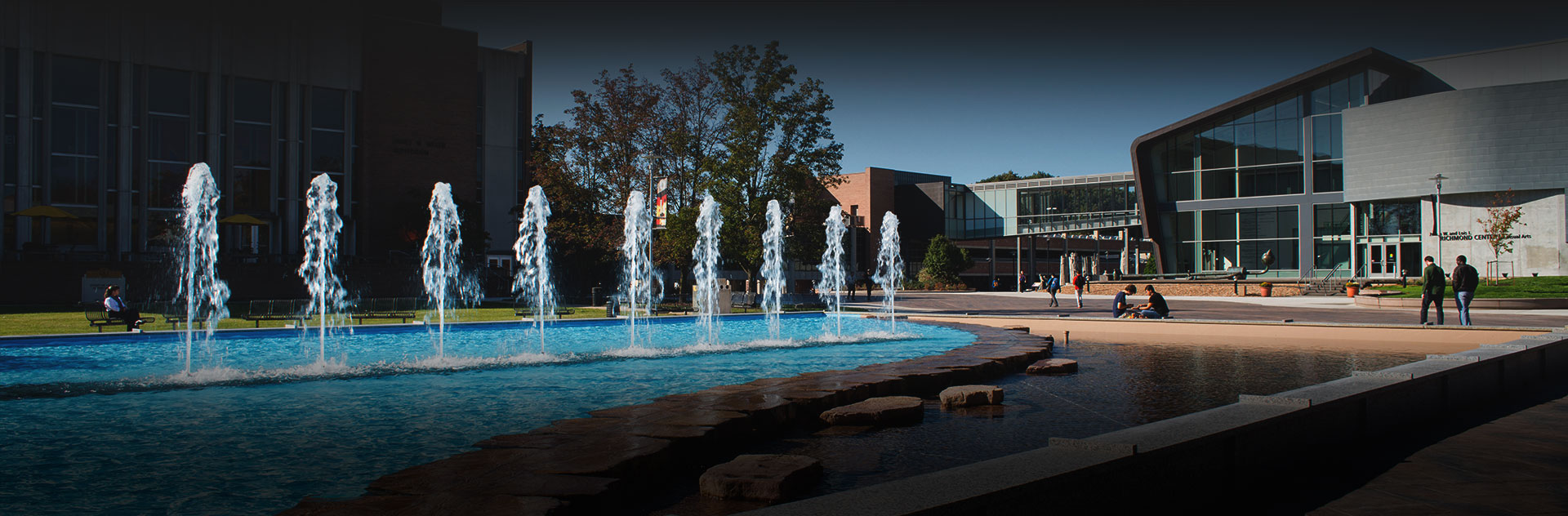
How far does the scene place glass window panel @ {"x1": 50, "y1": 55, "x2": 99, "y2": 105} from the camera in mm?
36781

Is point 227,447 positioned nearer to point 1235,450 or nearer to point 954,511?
point 954,511

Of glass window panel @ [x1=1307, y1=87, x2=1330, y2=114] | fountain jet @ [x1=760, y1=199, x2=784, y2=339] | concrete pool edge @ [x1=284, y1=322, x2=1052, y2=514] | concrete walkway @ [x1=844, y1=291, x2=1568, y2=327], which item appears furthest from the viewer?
glass window panel @ [x1=1307, y1=87, x2=1330, y2=114]

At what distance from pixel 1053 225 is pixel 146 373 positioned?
2361 inches

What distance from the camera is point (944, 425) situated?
727 cm

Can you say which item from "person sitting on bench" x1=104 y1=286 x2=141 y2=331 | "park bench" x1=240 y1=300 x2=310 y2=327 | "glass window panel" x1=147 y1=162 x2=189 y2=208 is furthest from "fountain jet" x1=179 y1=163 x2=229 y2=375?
"person sitting on bench" x1=104 y1=286 x2=141 y2=331

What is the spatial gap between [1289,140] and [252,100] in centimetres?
5165

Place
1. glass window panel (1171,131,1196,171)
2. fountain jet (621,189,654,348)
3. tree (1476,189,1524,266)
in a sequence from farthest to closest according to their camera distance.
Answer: glass window panel (1171,131,1196,171) < tree (1476,189,1524,266) < fountain jet (621,189,654,348)

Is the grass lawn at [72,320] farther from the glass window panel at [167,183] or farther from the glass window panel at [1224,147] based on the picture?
the glass window panel at [1224,147]

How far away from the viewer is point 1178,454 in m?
4.16

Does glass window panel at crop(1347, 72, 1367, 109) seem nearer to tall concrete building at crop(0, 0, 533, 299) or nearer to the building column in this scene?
the building column

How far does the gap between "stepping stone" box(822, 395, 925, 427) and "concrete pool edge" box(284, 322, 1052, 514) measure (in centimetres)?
27

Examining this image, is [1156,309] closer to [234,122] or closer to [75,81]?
[234,122]

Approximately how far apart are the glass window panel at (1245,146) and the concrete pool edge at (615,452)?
4754 cm

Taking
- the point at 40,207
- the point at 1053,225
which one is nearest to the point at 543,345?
the point at 40,207
